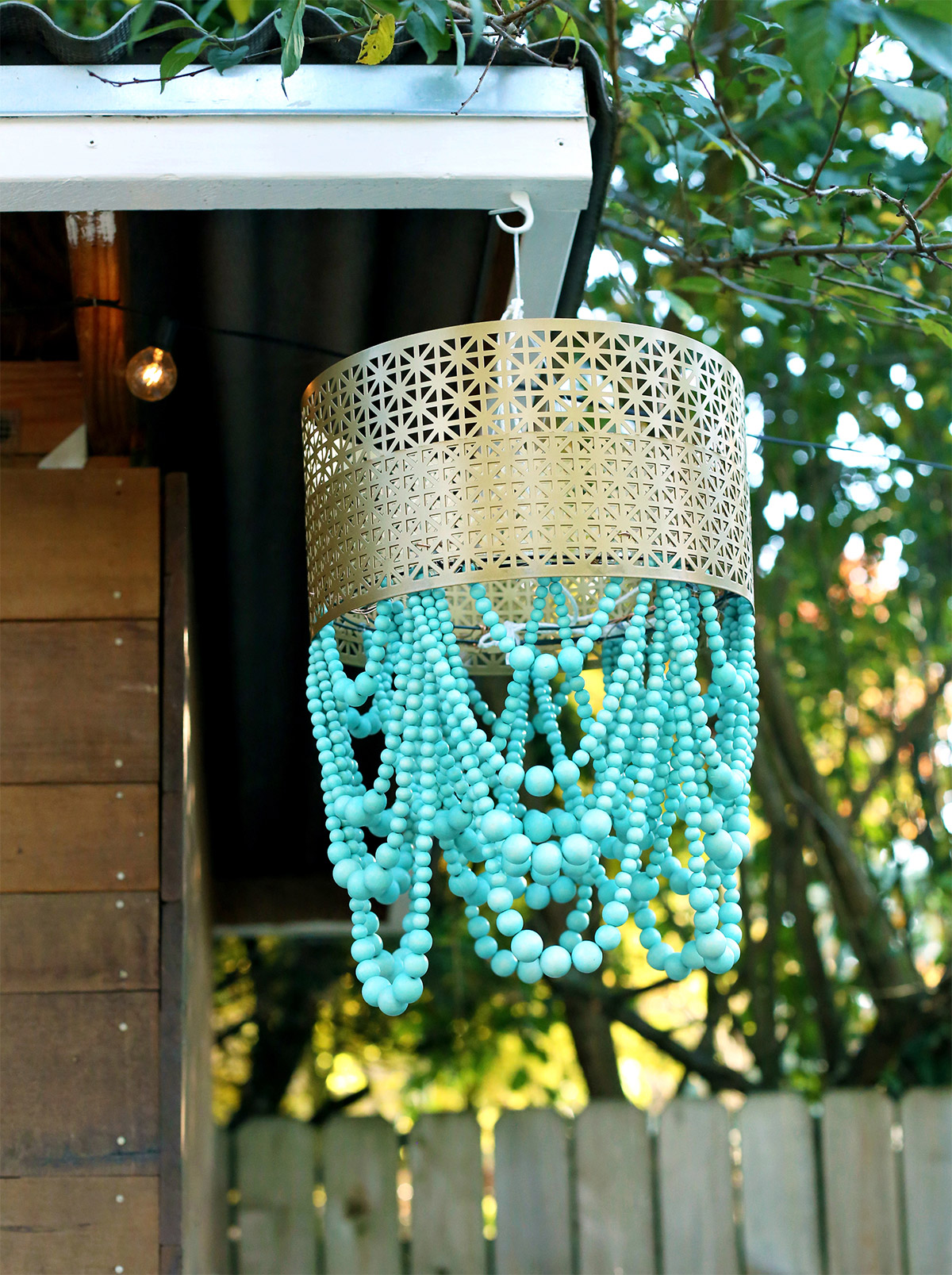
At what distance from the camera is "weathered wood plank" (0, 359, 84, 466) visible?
6.08 ft

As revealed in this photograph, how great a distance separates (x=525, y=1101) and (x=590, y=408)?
3.68 m

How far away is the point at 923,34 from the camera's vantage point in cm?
77

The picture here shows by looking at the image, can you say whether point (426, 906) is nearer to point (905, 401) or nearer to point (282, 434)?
point (282, 434)

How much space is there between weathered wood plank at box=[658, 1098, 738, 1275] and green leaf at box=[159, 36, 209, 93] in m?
2.16

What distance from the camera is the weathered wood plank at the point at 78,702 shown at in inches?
66.7

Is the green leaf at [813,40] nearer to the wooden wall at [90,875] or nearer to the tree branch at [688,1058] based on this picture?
the wooden wall at [90,875]

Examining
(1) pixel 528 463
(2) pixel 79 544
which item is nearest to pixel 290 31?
(1) pixel 528 463

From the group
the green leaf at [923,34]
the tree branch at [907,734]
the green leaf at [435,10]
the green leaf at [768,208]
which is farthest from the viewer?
the tree branch at [907,734]

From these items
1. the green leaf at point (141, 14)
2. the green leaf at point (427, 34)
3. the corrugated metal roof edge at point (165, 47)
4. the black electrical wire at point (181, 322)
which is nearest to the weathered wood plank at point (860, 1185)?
the black electrical wire at point (181, 322)

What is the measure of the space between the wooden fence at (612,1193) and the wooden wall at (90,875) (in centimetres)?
94

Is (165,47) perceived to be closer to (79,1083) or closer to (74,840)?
(74,840)

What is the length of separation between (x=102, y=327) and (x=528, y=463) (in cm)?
76

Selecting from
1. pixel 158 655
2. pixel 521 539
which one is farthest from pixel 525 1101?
pixel 521 539

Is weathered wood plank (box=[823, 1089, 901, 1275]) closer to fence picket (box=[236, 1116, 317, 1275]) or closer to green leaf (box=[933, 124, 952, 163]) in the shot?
fence picket (box=[236, 1116, 317, 1275])
